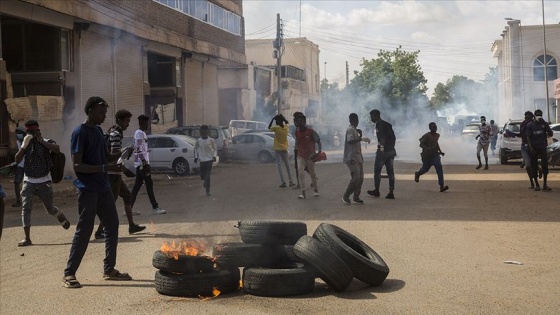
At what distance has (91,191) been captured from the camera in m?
7.27

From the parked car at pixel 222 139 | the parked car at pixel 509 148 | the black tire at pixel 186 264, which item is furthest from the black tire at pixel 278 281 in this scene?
the parked car at pixel 222 139

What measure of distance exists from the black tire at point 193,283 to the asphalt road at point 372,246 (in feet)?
0.28

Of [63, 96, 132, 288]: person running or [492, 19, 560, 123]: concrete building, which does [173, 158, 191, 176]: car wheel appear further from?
[492, 19, 560, 123]: concrete building

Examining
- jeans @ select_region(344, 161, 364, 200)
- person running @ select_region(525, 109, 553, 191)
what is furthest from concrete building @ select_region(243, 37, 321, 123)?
jeans @ select_region(344, 161, 364, 200)

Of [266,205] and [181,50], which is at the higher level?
[181,50]

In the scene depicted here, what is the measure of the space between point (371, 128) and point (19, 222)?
55948 millimetres

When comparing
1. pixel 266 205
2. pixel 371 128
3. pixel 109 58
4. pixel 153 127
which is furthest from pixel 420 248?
pixel 371 128

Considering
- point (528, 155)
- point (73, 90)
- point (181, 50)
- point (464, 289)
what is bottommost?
point (464, 289)

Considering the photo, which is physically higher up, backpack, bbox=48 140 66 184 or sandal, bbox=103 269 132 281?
backpack, bbox=48 140 66 184

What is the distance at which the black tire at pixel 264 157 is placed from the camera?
31494mm

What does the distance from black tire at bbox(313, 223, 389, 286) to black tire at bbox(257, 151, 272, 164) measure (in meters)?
24.2

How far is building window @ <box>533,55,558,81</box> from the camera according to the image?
58.2 m

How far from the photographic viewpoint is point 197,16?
38156 mm

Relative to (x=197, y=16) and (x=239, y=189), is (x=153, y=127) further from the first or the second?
(x=239, y=189)
